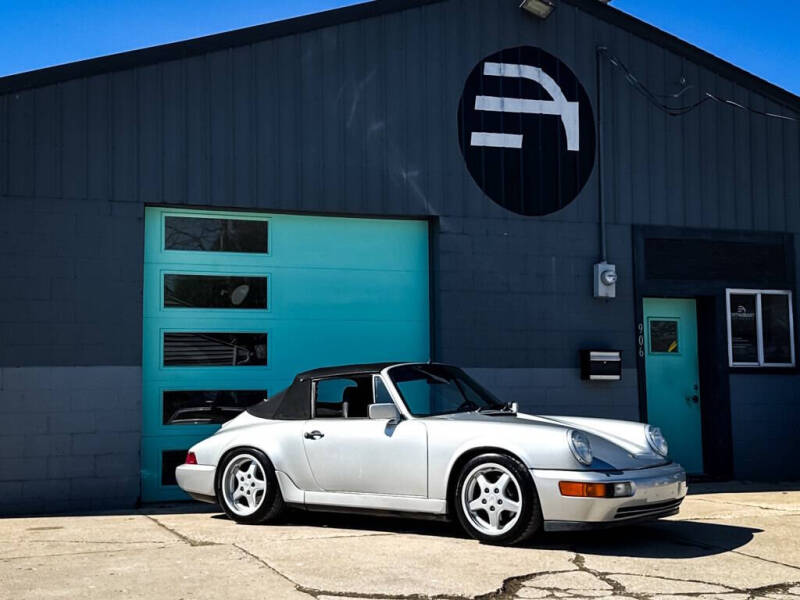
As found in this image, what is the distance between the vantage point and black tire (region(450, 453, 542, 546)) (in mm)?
6578

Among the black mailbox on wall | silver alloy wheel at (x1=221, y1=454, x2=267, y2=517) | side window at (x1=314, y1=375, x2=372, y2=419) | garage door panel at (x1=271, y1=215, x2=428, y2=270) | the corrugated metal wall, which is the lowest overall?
silver alloy wheel at (x1=221, y1=454, x2=267, y2=517)

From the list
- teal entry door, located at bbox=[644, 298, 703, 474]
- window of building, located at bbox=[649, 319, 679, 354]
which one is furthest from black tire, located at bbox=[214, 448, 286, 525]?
window of building, located at bbox=[649, 319, 679, 354]

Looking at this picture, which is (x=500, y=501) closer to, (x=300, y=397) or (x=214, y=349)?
(x=300, y=397)

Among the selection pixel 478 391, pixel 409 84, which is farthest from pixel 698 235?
pixel 478 391

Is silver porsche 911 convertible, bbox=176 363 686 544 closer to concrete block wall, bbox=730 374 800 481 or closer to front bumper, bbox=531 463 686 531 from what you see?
front bumper, bbox=531 463 686 531

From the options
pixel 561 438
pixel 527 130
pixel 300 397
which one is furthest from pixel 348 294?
pixel 561 438

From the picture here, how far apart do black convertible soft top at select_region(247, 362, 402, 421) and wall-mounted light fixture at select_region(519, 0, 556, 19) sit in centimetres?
593

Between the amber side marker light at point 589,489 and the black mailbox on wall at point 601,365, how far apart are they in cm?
525

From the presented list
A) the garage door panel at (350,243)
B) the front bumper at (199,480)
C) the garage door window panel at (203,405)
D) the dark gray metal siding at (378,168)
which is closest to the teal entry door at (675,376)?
the dark gray metal siding at (378,168)

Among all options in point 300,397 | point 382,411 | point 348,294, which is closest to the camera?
point 382,411

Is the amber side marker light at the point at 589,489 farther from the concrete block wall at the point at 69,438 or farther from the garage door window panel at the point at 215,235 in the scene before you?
the garage door window panel at the point at 215,235

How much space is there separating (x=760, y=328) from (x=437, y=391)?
6.55 meters

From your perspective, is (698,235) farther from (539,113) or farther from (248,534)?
(248,534)

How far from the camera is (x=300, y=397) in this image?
8094mm
